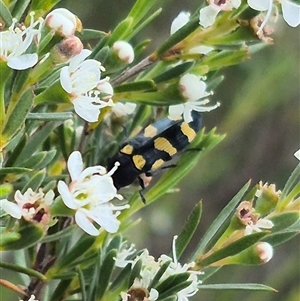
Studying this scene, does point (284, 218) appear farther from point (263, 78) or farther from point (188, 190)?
point (188, 190)

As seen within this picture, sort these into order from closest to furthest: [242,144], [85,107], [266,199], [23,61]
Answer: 1. [23,61]
2. [85,107]
3. [266,199]
4. [242,144]

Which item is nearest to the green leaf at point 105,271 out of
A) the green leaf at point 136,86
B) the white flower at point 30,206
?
the white flower at point 30,206

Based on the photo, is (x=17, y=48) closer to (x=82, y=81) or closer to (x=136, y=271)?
(x=82, y=81)

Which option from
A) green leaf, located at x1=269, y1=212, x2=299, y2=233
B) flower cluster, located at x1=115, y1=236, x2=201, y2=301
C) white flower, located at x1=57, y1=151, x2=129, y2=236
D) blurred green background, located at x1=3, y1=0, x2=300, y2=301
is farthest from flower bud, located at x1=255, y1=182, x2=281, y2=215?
blurred green background, located at x1=3, y1=0, x2=300, y2=301

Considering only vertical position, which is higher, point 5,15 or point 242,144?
point 242,144

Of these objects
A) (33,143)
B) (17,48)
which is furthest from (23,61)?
(33,143)

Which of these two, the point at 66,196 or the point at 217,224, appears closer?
the point at 66,196

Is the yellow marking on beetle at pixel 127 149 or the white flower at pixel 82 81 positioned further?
the yellow marking on beetle at pixel 127 149

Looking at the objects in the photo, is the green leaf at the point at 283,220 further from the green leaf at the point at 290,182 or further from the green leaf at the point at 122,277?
the green leaf at the point at 122,277
